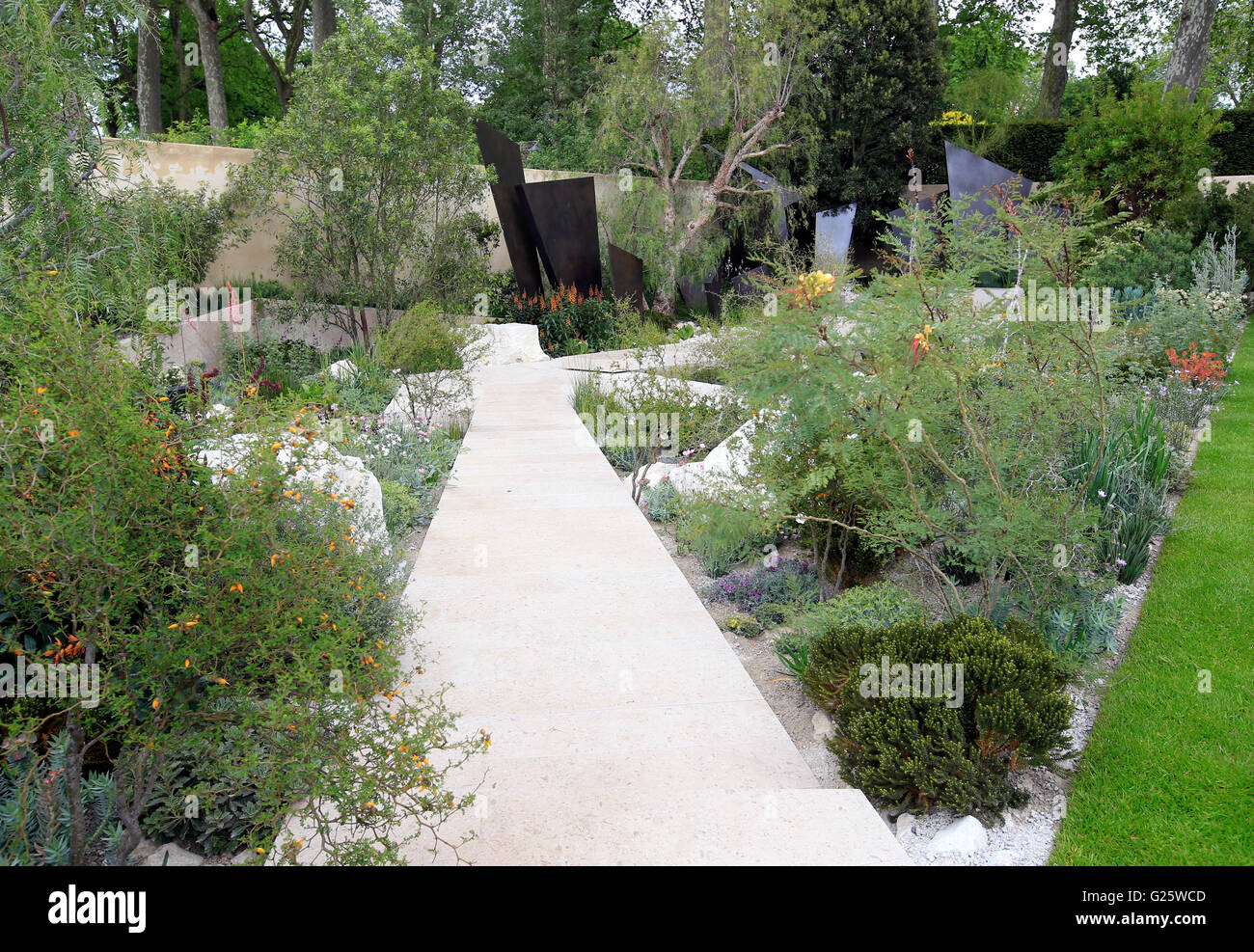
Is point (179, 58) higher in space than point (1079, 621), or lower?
higher

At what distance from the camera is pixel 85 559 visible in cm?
208

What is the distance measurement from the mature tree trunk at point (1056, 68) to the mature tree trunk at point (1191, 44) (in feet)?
14.3

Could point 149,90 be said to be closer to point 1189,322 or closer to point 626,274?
point 626,274

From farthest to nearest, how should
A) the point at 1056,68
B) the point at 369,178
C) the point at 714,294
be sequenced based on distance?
the point at 1056,68 < the point at 714,294 < the point at 369,178

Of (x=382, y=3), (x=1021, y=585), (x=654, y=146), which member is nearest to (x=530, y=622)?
(x=1021, y=585)

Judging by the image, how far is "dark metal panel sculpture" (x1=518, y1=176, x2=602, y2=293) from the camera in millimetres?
13219

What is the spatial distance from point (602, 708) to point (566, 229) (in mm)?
11513

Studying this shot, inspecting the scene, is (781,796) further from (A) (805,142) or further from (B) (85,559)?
(A) (805,142)

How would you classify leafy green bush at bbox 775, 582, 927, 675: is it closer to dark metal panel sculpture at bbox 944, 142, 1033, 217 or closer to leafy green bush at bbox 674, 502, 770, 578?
leafy green bush at bbox 674, 502, 770, 578

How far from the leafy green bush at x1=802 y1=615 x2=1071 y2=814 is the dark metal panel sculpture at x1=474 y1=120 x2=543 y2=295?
1121 centimetres

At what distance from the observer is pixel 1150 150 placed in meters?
13.4

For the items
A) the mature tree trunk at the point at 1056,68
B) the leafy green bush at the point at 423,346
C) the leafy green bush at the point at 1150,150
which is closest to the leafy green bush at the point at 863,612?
the leafy green bush at the point at 423,346

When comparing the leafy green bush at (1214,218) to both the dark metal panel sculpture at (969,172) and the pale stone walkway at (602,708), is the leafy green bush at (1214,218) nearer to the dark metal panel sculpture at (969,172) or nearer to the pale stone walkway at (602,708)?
the dark metal panel sculpture at (969,172)

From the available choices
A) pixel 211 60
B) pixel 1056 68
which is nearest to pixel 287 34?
pixel 211 60
